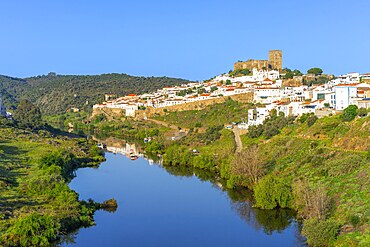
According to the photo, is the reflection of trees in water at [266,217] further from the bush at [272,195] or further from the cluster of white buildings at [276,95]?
the cluster of white buildings at [276,95]

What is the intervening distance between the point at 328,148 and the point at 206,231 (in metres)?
11.3

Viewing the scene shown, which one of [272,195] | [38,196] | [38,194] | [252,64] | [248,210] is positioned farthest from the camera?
[252,64]

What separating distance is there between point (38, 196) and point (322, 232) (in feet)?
51.2

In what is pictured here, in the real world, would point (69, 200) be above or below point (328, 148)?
below

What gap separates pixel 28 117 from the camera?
6756 centimetres

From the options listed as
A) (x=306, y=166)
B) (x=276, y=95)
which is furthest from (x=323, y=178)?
(x=276, y=95)

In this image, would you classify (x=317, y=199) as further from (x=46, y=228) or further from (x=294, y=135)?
(x=294, y=135)

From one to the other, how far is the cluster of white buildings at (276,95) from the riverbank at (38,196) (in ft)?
62.5

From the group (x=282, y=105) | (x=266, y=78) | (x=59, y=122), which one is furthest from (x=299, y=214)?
(x=59, y=122)

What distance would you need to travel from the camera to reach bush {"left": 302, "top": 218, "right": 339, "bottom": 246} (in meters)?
21.7

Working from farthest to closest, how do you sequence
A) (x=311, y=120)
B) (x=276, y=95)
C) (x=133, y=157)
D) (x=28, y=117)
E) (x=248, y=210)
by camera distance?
(x=28, y=117), (x=276, y=95), (x=133, y=157), (x=311, y=120), (x=248, y=210)

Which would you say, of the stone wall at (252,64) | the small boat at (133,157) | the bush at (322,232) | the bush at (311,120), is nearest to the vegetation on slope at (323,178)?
the bush at (322,232)

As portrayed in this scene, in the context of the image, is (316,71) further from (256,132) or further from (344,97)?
(256,132)

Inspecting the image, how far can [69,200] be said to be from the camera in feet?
90.8
